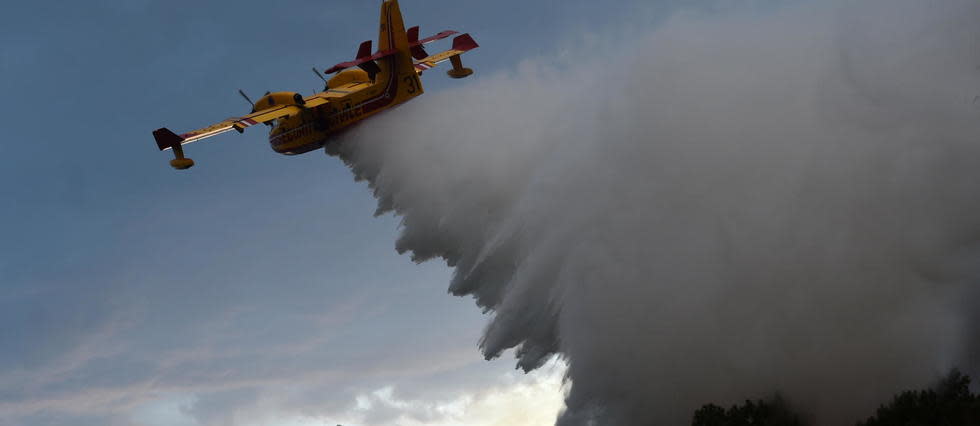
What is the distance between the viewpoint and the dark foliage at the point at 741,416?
34.3 metres

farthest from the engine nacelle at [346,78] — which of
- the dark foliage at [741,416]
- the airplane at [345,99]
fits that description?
the dark foliage at [741,416]

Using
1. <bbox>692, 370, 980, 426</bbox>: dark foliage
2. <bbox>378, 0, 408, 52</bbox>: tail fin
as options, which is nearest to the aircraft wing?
<bbox>378, 0, 408, 52</bbox>: tail fin

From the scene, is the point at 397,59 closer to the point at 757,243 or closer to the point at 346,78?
the point at 346,78

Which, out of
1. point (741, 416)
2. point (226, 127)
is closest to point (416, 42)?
point (226, 127)

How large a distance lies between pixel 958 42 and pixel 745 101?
8.77 m

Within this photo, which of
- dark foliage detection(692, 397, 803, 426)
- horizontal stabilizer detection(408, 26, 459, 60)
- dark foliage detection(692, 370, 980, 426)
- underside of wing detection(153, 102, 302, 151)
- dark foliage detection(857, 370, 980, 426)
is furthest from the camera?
horizontal stabilizer detection(408, 26, 459, 60)

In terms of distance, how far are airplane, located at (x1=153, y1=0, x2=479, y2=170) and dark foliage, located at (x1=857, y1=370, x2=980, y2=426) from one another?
28.7 meters

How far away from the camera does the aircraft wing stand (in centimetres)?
5809

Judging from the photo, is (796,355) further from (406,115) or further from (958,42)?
(406,115)

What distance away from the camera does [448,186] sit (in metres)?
48.8

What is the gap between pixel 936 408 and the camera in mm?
31953

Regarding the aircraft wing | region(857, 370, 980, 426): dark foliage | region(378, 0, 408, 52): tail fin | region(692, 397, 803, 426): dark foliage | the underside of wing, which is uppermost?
the aircraft wing

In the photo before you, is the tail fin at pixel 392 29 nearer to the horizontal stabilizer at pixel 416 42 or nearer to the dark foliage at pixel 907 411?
the horizontal stabilizer at pixel 416 42

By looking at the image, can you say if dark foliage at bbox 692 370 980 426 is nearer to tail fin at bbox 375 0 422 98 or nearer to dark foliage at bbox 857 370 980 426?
dark foliage at bbox 857 370 980 426
